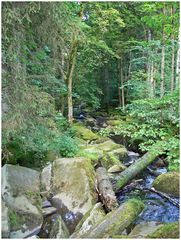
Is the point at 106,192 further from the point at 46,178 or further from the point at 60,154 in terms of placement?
the point at 60,154

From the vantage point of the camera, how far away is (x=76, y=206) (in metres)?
4.06

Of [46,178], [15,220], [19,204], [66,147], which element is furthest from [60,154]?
[15,220]

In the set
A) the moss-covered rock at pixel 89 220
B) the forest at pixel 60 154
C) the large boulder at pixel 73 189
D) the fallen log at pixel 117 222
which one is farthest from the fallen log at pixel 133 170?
the fallen log at pixel 117 222

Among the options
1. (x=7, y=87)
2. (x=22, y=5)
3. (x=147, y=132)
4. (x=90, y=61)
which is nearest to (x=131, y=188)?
(x=147, y=132)

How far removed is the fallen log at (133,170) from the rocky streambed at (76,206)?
3.7 inches

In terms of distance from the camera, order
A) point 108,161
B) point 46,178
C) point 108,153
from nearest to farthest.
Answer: point 46,178 → point 108,161 → point 108,153

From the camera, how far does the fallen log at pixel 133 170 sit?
499cm

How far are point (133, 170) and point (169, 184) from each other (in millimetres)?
942

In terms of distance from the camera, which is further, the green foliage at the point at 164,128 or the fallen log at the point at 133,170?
the fallen log at the point at 133,170

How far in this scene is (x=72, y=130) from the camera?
770 centimetres

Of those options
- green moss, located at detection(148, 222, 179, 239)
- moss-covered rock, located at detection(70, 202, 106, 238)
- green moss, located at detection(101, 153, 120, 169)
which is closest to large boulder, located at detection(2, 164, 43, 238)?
moss-covered rock, located at detection(70, 202, 106, 238)

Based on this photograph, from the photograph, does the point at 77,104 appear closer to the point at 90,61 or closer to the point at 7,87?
the point at 90,61

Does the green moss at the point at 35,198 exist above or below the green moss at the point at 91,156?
below

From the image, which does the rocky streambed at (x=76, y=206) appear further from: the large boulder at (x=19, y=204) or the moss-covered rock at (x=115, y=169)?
the moss-covered rock at (x=115, y=169)
